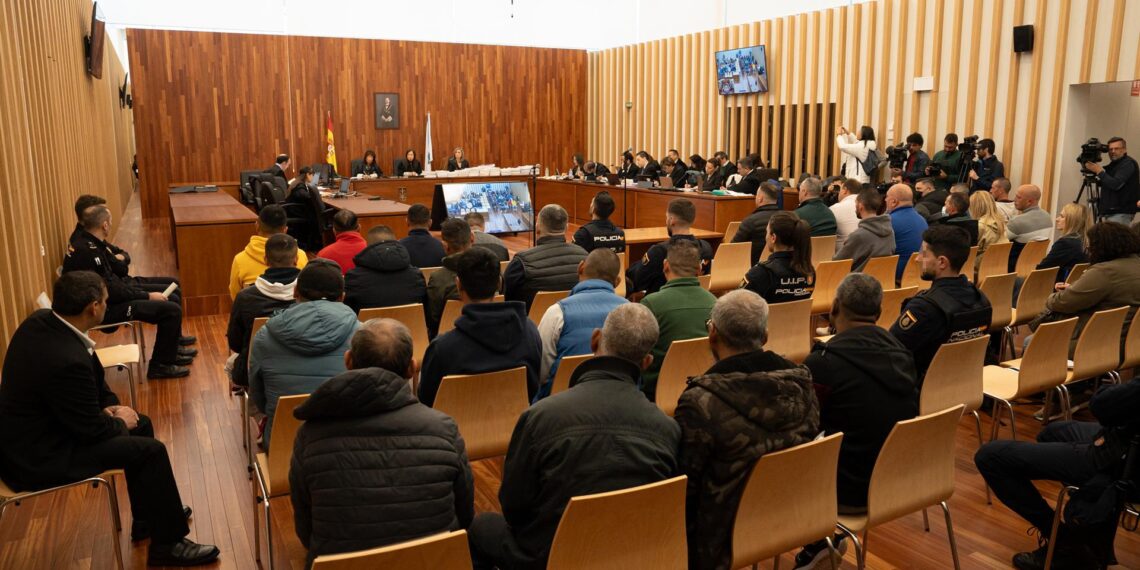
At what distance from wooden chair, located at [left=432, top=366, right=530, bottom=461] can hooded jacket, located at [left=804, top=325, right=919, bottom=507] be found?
1.18 metres

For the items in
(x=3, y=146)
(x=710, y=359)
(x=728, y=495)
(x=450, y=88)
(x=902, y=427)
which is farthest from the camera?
(x=450, y=88)

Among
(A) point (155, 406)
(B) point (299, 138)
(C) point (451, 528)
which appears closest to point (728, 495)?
(C) point (451, 528)

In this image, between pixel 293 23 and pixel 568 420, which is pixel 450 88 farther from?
pixel 568 420

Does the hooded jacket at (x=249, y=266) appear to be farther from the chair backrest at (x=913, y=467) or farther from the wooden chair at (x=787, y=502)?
the chair backrest at (x=913, y=467)

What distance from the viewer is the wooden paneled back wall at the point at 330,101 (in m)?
14.7

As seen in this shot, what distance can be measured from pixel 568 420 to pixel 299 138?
49.1 ft

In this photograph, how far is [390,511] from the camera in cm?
209

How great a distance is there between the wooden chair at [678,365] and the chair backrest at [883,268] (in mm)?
2782

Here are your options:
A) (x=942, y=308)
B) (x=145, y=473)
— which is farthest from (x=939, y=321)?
(x=145, y=473)

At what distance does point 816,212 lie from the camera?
7344 millimetres

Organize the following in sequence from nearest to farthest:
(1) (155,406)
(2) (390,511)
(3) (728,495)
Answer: (2) (390,511)
(3) (728,495)
(1) (155,406)

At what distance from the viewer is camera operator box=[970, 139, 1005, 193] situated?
9641mm

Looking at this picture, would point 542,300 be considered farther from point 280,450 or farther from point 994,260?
point 994,260

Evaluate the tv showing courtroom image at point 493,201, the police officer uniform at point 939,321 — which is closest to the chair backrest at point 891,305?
the police officer uniform at point 939,321
